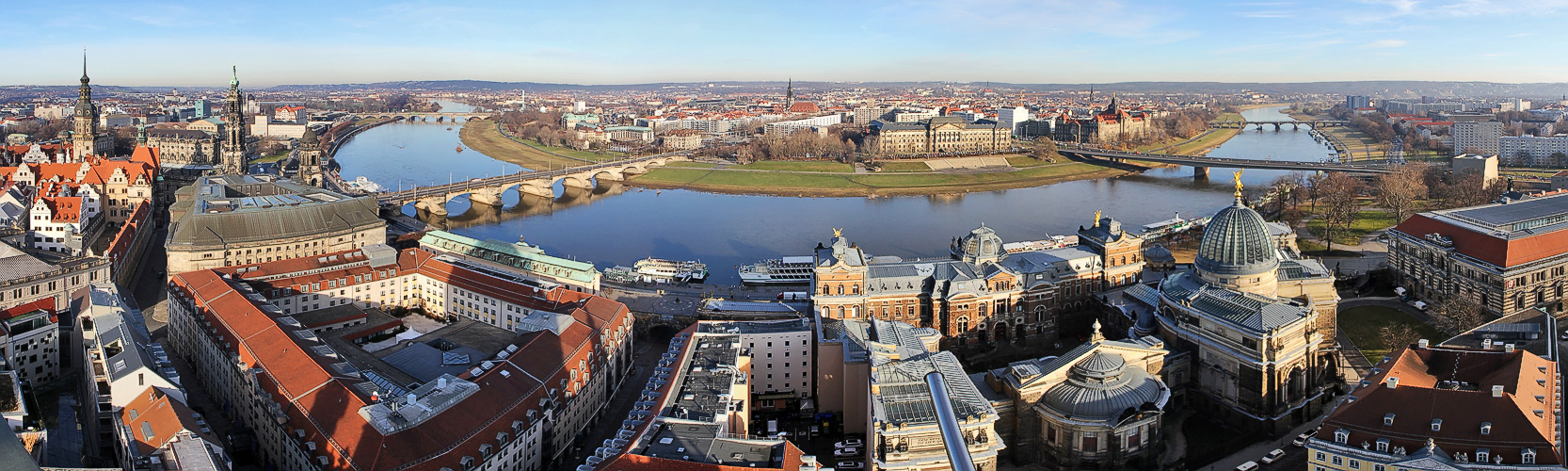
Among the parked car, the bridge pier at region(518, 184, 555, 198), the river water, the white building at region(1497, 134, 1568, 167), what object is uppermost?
the white building at region(1497, 134, 1568, 167)

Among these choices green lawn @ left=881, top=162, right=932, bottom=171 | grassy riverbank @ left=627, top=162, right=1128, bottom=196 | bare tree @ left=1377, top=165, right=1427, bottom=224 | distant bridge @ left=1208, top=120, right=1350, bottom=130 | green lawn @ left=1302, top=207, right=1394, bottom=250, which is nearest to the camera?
green lawn @ left=1302, top=207, right=1394, bottom=250

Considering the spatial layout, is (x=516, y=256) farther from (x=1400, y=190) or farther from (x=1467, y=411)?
(x=1400, y=190)

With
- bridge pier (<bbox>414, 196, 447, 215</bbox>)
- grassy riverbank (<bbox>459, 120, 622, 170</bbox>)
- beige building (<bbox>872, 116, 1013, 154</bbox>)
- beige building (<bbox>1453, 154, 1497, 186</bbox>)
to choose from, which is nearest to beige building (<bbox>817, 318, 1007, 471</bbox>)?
bridge pier (<bbox>414, 196, 447, 215</bbox>)

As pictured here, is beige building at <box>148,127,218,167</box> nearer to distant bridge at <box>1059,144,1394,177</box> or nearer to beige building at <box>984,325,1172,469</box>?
distant bridge at <box>1059,144,1394,177</box>

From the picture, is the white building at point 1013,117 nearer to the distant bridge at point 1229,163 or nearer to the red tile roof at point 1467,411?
the distant bridge at point 1229,163

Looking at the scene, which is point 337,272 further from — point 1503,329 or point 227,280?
point 1503,329

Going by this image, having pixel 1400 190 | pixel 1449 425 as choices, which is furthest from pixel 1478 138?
pixel 1449 425
